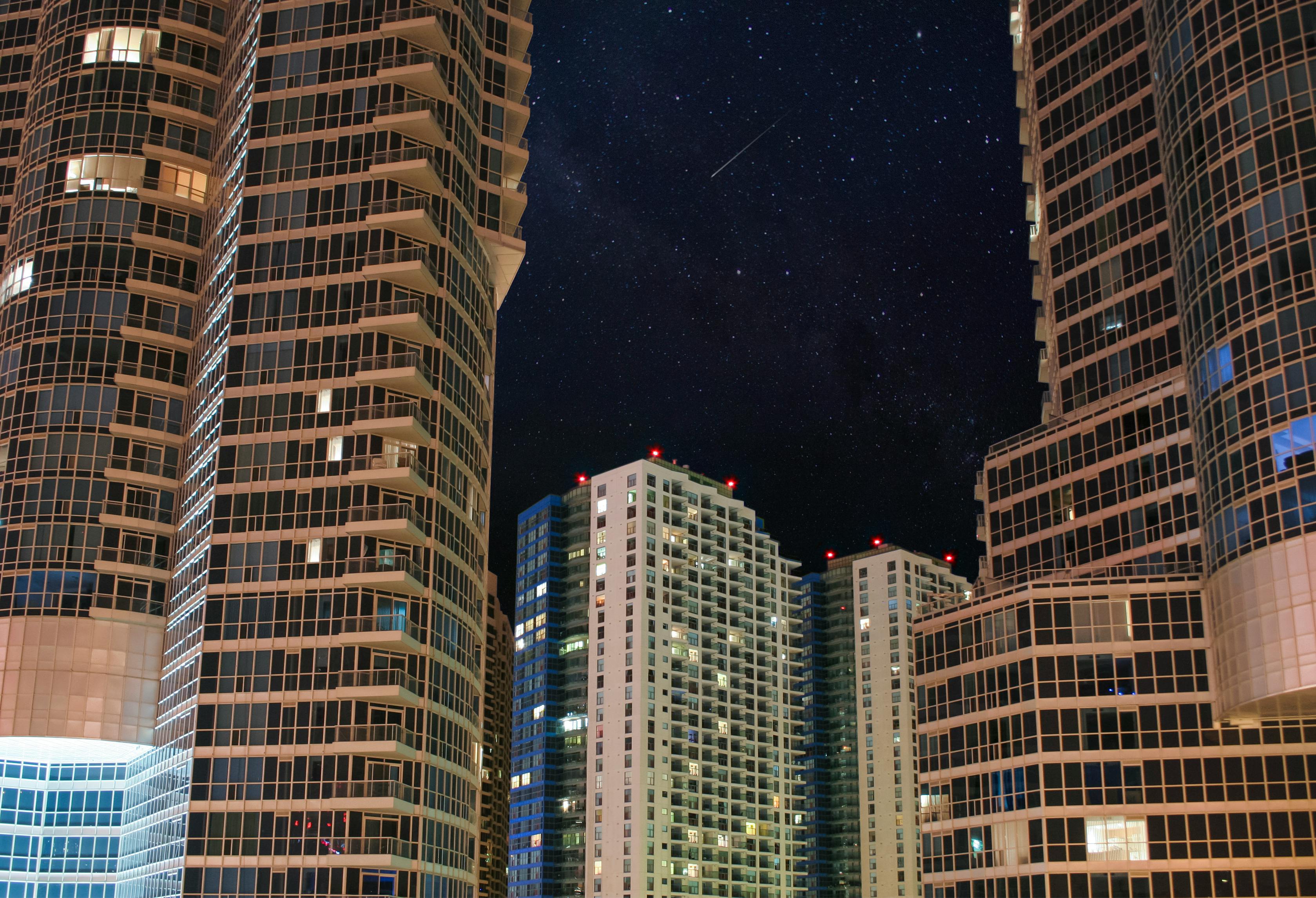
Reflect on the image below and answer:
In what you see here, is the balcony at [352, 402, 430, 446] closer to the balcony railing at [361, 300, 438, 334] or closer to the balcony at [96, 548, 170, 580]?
the balcony railing at [361, 300, 438, 334]

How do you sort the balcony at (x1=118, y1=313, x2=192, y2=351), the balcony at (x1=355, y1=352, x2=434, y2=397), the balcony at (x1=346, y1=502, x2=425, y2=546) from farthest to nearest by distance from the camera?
the balcony at (x1=118, y1=313, x2=192, y2=351)
the balcony at (x1=355, y1=352, x2=434, y2=397)
the balcony at (x1=346, y1=502, x2=425, y2=546)

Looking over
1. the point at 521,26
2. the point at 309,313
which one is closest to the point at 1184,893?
the point at 309,313

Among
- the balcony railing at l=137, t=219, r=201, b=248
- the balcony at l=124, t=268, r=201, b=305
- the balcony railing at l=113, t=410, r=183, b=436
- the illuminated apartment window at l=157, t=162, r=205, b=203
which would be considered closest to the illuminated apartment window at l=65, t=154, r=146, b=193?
the illuminated apartment window at l=157, t=162, r=205, b=203

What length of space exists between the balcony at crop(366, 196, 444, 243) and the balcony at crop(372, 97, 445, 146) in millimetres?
5978

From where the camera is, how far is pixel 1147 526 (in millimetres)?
110562

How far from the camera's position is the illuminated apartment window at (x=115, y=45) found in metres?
124

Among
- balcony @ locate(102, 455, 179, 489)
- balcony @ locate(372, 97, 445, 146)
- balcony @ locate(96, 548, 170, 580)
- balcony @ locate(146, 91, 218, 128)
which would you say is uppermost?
balcony @ locate(146, 91, 218, 128)

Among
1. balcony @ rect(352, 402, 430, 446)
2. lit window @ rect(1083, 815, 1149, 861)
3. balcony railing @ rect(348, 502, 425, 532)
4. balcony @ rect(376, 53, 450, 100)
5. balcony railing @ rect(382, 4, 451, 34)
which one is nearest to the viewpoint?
lit window @ rect(1083, 815, 1149, 861)

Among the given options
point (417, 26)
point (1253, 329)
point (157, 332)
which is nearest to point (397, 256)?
point (417, 26)

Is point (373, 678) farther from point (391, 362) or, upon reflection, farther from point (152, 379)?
point (152, 379)

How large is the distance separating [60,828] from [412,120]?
227ft

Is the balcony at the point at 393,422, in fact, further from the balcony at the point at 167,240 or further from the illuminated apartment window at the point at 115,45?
the illuminated apartment window at the point at 115,45

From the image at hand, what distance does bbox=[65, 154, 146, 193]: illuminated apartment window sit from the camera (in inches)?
4749

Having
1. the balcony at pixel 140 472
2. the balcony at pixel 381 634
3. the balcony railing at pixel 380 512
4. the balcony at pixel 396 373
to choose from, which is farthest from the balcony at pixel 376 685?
the balcony at pixel 140 472
